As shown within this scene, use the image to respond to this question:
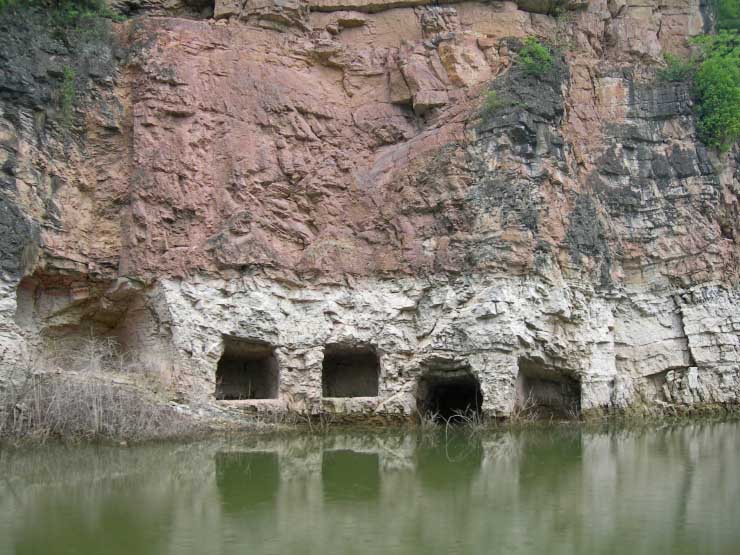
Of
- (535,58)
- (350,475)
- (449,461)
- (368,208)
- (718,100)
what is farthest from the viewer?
(718,100)

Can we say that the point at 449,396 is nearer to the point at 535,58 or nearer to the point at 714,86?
the point at 535,58

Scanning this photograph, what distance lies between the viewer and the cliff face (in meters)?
16.3

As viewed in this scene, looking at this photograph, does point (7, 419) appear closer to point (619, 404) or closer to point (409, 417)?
point (409, 417)

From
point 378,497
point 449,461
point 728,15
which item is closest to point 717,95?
point 728,15

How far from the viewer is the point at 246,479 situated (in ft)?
36.2

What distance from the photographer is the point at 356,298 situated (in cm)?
1716

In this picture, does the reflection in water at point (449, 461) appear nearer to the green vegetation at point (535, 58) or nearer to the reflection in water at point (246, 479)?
the reflection in water at point (246, 479)

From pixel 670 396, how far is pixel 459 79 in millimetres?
8001

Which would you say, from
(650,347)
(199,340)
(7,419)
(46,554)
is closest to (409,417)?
(199,340)

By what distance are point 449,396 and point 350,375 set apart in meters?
2.16

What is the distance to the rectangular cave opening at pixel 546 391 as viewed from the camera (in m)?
16.9

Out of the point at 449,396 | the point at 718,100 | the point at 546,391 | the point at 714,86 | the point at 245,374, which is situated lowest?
the point at 449,396

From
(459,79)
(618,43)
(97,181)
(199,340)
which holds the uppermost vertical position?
(618,43)

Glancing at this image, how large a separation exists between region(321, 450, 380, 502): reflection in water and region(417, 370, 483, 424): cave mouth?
337 centimetres
